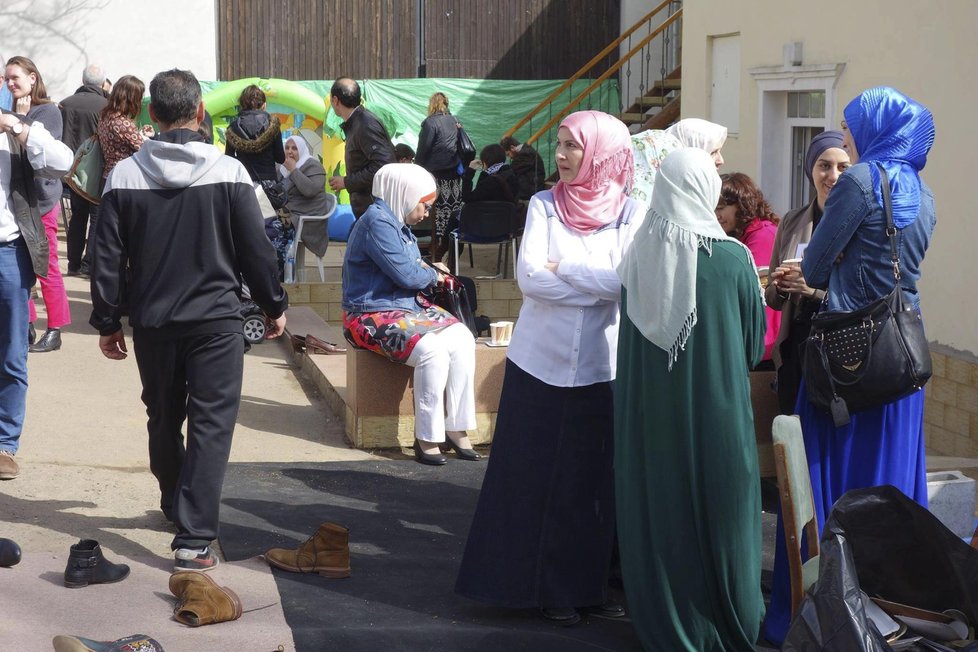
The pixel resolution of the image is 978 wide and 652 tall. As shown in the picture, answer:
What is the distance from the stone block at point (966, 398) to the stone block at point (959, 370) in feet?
0.14

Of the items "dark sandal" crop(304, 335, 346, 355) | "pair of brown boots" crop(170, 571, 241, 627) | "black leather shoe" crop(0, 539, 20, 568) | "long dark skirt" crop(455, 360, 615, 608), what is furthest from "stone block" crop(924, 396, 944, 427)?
"black leather shoe" crop(0, 539, 20, 568)

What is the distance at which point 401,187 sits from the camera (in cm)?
640

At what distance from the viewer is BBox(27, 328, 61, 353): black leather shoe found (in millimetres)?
8727

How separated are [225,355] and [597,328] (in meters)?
1.42

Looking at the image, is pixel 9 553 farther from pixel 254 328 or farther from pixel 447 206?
pixel 447 206

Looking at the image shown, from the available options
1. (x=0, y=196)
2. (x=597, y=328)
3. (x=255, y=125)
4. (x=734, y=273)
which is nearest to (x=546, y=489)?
(x=597, y=328)

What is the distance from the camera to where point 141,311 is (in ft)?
15.1

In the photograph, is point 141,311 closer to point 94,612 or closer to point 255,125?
point 94,612

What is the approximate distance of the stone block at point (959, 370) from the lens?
7.23 meters

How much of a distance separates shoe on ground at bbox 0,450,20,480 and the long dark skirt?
2.65m

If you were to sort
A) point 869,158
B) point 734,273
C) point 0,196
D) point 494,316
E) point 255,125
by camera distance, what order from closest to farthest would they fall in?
1. point 734,273
2. point 869,158
3. point 0,196
4. point 255,125
5. point 494,316

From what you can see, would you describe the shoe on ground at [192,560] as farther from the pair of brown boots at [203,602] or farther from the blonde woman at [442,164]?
the blonde woman at [442,164]

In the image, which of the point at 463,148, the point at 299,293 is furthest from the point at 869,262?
the point at 463,148

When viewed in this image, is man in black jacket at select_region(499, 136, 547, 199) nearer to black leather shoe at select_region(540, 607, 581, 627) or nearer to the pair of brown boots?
black leather shoe at select_region(540, 607, 581, 627)
